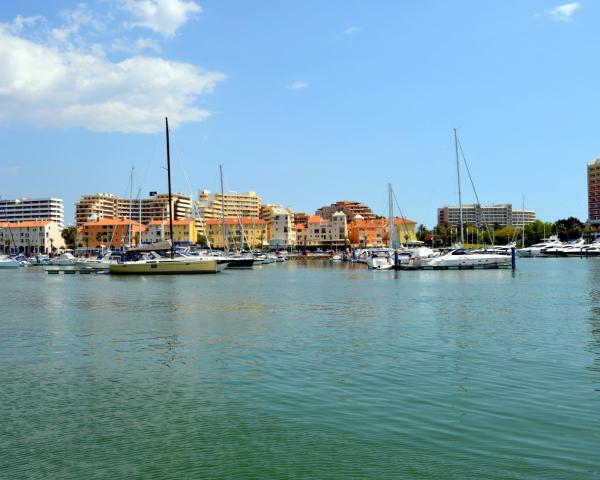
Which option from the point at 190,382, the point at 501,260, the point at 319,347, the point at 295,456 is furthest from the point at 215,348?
the point at 501,260

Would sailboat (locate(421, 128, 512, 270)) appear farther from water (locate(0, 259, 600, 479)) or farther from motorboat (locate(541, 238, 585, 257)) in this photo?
motorboat (locate(541, 238, 585, 257))

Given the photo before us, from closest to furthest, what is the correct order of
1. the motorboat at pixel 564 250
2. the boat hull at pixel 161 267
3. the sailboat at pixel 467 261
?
the boat hull at pixel 161 267 → the sailboat at pixel 467 261 → the motorboat at pixel 564 250

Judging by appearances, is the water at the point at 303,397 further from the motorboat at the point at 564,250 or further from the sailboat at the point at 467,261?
the motorboat at the point at 564,250

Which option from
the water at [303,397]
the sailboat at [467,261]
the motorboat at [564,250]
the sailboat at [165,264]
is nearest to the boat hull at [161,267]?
the sailboat at [165,264]

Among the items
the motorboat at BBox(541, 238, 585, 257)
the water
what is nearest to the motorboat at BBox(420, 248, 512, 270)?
the water

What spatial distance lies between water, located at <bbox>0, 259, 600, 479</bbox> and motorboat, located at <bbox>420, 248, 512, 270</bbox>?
5031 centimetres

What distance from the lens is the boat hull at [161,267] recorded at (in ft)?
231

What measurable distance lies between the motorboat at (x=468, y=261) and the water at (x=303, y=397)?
50.3 metres

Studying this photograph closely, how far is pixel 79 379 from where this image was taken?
1734 cm

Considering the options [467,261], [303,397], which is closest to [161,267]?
[467,261]

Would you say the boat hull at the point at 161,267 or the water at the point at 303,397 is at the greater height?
the boat hull at the point at 161,267

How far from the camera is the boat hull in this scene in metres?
70.5

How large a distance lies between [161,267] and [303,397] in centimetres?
5790

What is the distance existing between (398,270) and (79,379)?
72.3 m
